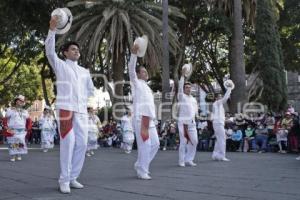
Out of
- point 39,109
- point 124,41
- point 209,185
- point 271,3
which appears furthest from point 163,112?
point 39,109

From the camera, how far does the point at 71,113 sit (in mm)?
6582

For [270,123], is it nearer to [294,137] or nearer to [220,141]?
[294,137]

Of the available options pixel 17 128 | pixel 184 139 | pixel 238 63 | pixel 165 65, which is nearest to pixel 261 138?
pixel 238 63

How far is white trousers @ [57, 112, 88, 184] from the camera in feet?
21.1

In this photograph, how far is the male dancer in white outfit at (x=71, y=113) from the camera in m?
6.45

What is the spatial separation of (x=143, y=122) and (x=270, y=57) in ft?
55.3

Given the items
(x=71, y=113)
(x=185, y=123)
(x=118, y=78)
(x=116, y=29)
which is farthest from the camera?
(x=118, y=78)

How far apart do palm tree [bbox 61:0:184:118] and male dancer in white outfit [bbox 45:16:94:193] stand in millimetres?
13358

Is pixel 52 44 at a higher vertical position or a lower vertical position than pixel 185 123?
higher

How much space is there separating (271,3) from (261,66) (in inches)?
125

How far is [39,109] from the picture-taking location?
90875mm

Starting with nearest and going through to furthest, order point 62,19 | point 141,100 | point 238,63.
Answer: point 62,19 → point 141,100 → point 238,63

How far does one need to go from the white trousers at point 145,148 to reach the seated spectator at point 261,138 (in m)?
9.31

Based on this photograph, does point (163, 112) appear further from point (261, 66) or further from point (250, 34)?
point (250, 34)
